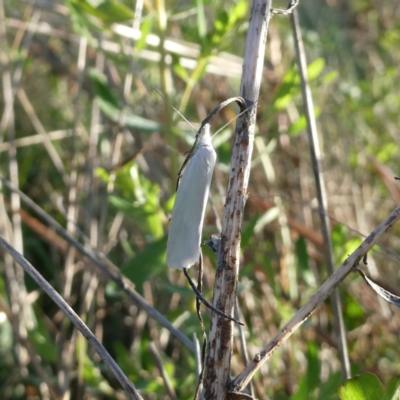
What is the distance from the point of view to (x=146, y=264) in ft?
2.52

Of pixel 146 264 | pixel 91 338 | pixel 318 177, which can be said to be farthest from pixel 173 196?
pixel 91 338

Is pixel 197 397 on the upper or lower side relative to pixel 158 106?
lower

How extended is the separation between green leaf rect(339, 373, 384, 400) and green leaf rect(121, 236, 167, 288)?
381 millimetres

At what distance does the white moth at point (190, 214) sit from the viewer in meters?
Answer: 0.39

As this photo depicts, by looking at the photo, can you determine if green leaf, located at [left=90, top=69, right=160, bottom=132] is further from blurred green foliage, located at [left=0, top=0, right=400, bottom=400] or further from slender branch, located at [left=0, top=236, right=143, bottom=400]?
slender branch, located at [left=0, top=236, right=143, bottom=400]

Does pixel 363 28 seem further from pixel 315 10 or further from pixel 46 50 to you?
pixel 46 50

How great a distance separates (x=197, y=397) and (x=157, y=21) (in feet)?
1.92

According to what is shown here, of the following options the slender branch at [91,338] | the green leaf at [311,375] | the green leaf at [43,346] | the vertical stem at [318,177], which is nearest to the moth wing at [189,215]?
the slender branch at [91,338]

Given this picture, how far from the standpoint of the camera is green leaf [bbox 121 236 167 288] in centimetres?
76

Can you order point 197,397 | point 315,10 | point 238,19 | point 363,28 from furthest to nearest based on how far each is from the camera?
point 315,10 < point 363,28 < point 238,19 < point 197,397

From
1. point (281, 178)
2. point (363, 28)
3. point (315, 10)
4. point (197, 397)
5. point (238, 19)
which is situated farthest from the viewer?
point (315, 10)

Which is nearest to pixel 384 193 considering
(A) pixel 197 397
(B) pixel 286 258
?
(B) pixel 286 258

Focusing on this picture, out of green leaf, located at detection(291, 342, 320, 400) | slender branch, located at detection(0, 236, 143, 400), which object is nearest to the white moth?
slender branch, located at detection(0, 236, 143, 400)

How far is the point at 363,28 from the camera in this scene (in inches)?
76.6
